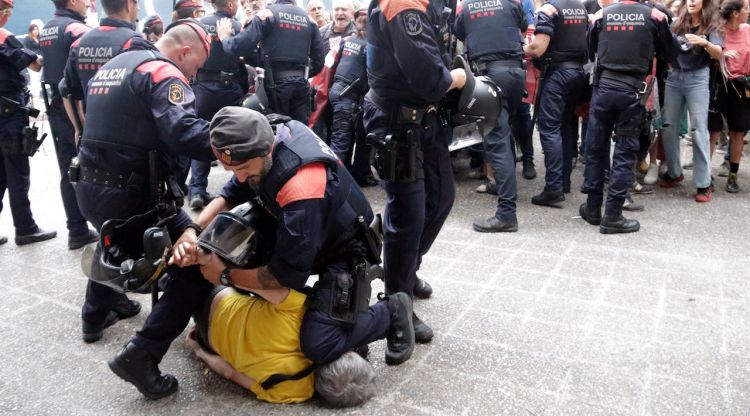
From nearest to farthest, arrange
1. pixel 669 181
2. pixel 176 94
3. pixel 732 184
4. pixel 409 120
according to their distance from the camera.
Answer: pixel 176 94 → pixel 409 120 → pixel 732 184 → pixel 669 181

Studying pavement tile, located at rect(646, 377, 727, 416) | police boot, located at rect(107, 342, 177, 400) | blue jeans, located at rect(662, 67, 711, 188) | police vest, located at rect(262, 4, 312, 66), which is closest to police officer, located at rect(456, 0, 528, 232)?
blue jeans, located at rect(662, 67, 711, 188)

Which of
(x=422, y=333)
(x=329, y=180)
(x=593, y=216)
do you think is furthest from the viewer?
(x=593, y=216)

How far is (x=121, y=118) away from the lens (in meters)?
2.91

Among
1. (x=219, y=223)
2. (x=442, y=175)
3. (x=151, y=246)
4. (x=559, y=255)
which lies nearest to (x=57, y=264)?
(x=151, y=246)

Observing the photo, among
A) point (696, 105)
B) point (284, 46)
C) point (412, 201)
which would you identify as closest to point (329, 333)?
point (412, 201)

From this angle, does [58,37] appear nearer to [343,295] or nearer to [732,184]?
[343,295]

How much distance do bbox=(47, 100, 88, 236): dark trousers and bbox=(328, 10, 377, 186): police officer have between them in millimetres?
2458

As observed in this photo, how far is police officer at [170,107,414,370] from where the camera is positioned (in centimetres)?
237

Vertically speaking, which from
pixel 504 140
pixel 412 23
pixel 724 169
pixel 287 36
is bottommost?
pixel 724 169

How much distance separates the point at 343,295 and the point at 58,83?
3.54 m

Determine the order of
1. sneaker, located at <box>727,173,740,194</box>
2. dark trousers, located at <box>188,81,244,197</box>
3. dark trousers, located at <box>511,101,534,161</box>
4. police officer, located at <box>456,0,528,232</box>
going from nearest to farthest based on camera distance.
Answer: police officer, located at <box>456,0,528,232</box>, sneaker, located at <box>727,173,740,194</box>, dark trousers, located at <box>188,81,244,197</box>, dark trousers, located at <box>511,101,534,161</box>

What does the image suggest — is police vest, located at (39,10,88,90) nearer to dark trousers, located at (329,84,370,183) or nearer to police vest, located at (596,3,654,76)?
dark trousers, located at (329,84,370,183)

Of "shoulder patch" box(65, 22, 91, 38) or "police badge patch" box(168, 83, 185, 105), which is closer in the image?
"police badge patch" box(168, 83, 185, 105)

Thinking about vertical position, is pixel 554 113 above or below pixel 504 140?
above
